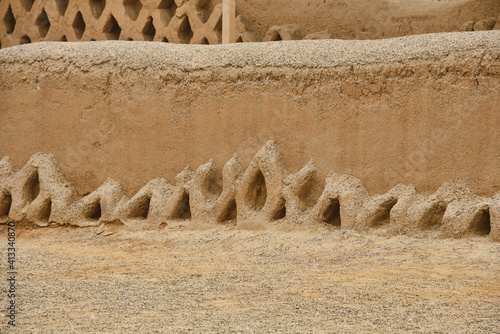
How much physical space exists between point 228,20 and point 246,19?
24.6 inches

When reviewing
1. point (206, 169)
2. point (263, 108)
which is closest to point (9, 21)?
point (206, 169)

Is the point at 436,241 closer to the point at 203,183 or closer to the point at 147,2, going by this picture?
the point at 203,183

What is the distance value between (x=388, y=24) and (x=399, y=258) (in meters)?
2.50

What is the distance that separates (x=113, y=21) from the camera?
7.36 metres

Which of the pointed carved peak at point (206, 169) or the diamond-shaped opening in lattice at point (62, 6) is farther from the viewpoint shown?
the diamond-shaped opening in lattice at point (62, 6)

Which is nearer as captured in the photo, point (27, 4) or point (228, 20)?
point (228, 20)

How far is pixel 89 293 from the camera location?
3.70 meters

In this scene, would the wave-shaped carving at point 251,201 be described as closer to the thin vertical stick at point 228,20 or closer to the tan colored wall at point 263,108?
the tan colored wall at point 263,108

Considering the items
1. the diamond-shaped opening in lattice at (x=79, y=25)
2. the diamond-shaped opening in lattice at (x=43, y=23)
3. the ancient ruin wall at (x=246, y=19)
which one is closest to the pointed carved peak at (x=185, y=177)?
the ancient ruin wall at (x=246, y=19)

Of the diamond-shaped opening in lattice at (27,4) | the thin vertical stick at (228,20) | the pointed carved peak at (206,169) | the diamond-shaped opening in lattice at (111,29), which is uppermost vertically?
the diamond-shaped opening in lattice at (27,4)

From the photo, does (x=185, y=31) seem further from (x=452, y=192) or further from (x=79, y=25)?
(x=452, y=192)

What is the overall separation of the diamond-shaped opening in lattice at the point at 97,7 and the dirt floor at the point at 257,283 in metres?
2.79

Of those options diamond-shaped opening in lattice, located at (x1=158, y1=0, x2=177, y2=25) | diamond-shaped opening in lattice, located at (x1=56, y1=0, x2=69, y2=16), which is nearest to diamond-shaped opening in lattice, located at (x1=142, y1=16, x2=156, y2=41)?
diamond-shaped opening in lattice, located at (x1=158, y1=0, x2=177, y2=25)

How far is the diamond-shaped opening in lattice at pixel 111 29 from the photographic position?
24.0ft
